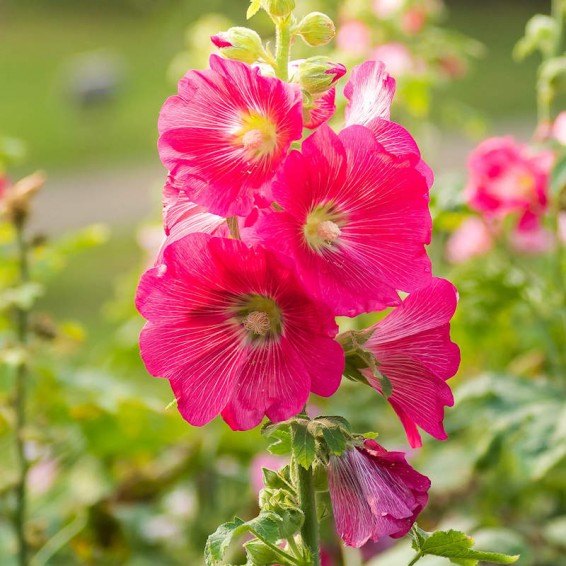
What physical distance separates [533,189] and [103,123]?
7.47 m

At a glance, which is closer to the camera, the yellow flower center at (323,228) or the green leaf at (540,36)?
the yellow flower center at (323,228)

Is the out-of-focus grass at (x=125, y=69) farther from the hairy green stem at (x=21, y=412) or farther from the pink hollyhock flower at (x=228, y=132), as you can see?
the pink hollyhock flower at (x=228, y=132)

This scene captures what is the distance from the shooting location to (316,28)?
92 centimetres

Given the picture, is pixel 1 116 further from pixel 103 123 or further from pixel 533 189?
pixel 533 189

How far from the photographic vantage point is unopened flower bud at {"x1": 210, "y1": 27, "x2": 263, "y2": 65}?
90cm

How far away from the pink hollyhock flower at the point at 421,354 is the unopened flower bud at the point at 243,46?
24cm

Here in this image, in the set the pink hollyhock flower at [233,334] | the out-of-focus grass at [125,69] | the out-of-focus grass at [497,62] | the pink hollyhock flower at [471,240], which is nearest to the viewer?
the pink hollyhock flower at [233,334]

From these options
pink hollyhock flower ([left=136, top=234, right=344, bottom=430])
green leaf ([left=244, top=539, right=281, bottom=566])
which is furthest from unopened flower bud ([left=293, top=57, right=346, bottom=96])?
green leaf ([left=244, top=539, right=281, bottom=566])

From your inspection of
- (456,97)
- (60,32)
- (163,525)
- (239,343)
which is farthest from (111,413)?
(60,32)

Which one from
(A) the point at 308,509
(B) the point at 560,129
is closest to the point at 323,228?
(A) the point at 308,509

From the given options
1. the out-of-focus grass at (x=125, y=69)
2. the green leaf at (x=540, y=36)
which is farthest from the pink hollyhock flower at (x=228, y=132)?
the out-of-focus grass at (x=125, y=69)

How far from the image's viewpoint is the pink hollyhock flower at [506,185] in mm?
1622

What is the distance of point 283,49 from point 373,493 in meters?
0.38

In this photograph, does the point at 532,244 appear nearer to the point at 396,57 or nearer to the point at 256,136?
the point at 396,57
